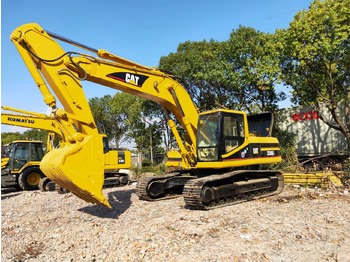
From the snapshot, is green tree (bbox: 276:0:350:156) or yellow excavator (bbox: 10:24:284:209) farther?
green tree (bbox: 276:0:350:156)

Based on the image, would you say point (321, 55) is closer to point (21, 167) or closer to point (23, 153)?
point (23, 153)

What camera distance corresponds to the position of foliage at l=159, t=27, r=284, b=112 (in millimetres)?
15242

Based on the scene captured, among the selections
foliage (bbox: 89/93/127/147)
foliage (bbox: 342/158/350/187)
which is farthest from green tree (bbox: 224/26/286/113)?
foliage (bbox: 89/93/127/147)

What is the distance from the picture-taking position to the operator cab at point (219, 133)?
7.67 meters

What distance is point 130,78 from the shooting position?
736cm

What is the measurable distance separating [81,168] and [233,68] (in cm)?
1405

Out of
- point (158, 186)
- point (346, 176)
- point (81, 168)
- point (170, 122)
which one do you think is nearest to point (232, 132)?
point (170, 122)

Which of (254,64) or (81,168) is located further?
(254,64)

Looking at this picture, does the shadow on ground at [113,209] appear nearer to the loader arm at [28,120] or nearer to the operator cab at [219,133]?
the operator cab at [219,133]

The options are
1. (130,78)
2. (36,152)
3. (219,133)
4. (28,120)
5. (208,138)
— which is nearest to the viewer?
(130,78)

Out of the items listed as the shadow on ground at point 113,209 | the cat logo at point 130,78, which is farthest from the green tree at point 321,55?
the shadow on ground at point 113,209

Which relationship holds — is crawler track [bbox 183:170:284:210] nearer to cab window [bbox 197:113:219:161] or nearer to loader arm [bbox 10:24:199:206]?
cab window [bbox 197:113:219:161]

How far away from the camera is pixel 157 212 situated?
7117 mm

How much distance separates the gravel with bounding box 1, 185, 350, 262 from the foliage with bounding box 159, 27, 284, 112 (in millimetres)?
7810
